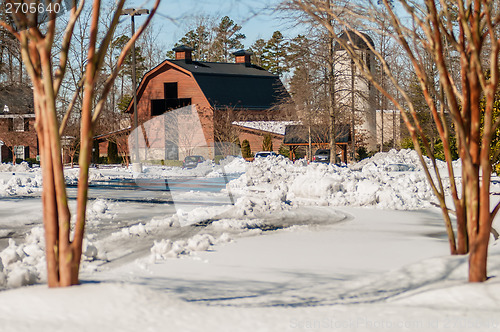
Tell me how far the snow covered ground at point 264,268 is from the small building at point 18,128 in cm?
3268

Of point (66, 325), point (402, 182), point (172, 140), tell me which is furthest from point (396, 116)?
point (66, 325)

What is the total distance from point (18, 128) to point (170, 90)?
14.6m

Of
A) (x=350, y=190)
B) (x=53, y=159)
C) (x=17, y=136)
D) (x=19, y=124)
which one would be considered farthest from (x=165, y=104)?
(x=53, y=159)

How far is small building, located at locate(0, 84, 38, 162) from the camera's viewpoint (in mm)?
46375

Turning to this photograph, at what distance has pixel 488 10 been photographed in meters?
5.25

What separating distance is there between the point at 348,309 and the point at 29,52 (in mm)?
3395

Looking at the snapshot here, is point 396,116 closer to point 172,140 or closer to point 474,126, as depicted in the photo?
point 172,140

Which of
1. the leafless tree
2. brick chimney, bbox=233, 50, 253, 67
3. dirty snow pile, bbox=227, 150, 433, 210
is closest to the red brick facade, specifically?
brick chimney, bbox=233, 50, 253, 67

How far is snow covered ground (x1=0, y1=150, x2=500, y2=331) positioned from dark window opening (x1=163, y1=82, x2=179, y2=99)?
3961 cm

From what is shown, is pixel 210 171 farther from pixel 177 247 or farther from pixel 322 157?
pixel 177 247

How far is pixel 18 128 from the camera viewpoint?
48969mm

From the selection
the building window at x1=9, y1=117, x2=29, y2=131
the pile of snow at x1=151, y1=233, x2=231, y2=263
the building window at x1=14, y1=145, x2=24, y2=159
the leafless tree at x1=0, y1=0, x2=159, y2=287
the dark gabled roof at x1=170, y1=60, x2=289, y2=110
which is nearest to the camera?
the leafless tree at x1=0, y1=0, x2=159, y2=287

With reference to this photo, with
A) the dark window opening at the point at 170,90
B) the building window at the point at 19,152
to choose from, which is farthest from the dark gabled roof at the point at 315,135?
the building window at the point at 19,152

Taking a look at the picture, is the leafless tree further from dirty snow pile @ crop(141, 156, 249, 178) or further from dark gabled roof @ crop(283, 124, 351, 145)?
dark gabled roof @ crop(283, 124, 351, 145)
